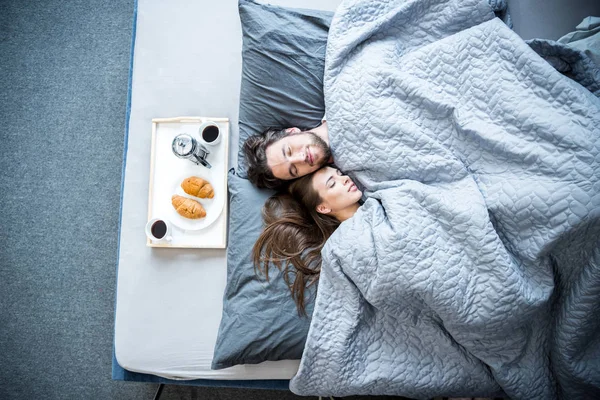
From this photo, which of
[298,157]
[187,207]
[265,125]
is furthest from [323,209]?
[187,207]

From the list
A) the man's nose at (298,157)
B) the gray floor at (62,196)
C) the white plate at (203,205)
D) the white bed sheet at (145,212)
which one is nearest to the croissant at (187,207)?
the white plate at (203,205)

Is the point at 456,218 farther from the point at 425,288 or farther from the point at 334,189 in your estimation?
the point at 334,189

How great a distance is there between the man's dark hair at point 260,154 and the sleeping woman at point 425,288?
0.18m

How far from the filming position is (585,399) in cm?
126

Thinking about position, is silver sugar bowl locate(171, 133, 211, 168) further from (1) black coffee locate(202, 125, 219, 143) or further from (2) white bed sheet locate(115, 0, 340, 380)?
(2) white bed sheet locate(115, 0, 340, 380)

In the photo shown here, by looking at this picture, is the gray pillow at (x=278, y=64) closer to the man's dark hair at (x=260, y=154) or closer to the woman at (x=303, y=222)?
the man's dark hair at (x=260, y=154)

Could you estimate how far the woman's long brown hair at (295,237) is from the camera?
1327 mm

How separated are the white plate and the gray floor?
0.59 metres

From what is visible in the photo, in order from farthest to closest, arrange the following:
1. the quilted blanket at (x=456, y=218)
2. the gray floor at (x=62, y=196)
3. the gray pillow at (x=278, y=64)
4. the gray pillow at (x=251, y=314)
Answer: the gray floor at (x=62, y=196) < the gray pillow at (x=278, y=64) < the gray pillow at (x=251, y=314) < the quilted blanket at (x=456, y=218)

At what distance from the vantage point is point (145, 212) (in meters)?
1.43

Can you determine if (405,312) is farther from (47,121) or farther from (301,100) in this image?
(47,121)

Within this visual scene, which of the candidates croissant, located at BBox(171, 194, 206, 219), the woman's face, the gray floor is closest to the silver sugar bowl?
croissant, located at BBox(171, 194, 206, 219)

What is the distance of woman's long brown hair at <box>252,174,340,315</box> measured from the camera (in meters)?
1.33

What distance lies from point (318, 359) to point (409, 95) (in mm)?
863
